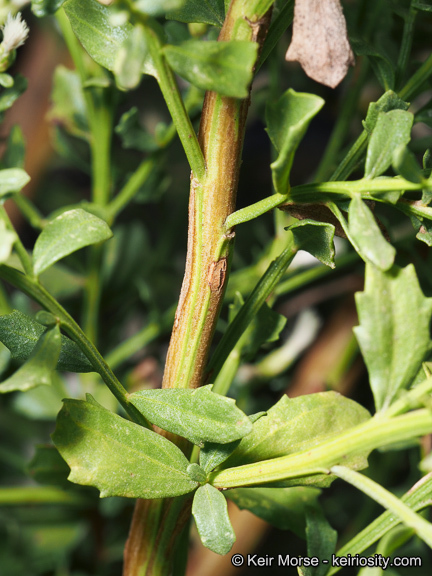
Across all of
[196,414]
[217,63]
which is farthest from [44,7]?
[196,414]

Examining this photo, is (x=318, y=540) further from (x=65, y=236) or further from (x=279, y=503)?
(x=65, y=236)

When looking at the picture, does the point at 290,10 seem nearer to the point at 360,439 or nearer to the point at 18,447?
the point at 360,439

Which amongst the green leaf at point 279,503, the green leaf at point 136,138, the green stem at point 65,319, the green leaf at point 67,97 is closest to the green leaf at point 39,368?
the green stem at point 65,319

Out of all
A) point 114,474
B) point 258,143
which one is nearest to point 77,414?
point 114,474

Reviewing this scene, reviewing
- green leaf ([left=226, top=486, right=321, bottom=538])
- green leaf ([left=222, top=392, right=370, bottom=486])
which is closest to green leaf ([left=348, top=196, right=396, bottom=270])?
green leaf ([left=222, top=392, right=370, bottom=486])

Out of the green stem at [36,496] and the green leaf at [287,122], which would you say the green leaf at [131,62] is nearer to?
the green leaf at [287,122]
